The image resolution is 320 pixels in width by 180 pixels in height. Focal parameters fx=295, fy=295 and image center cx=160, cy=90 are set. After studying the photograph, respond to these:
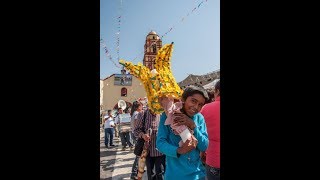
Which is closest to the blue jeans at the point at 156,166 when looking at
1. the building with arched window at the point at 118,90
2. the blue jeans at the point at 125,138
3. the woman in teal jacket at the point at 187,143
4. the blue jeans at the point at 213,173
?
the blue jeans at the point at 213,173

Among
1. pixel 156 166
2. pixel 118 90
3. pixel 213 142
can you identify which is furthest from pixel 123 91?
pixel 213 142

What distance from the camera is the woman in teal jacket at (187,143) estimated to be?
225 centimetres

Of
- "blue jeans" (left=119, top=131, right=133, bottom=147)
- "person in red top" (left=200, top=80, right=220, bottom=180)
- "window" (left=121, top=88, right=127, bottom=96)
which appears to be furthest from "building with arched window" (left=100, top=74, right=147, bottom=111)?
"person in red top" (left=200, top=80, right=220, bottom=180)

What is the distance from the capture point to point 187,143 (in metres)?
2.21

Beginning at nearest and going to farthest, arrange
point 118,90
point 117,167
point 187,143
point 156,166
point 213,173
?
point 187,143
point 213,173
point 156,166
point 117,167
point 118,90

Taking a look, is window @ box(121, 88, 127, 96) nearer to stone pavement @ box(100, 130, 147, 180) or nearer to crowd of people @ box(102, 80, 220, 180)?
stone pavement @ box(100, 130, 147, 180)

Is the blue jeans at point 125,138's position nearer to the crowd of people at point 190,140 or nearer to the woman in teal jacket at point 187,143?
the crowd of people at point 190,140

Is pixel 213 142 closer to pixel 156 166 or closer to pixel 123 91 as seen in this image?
pixel 156 166

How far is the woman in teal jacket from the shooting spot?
2.25 m
